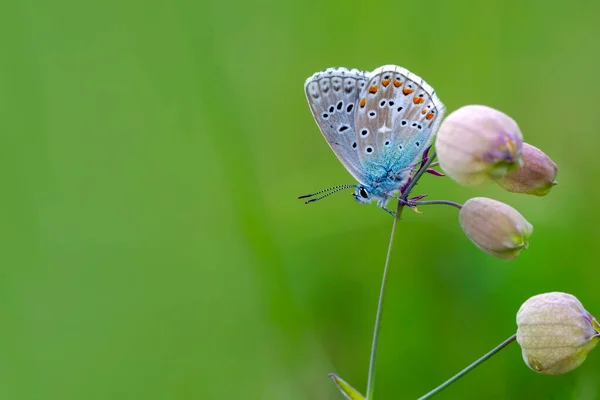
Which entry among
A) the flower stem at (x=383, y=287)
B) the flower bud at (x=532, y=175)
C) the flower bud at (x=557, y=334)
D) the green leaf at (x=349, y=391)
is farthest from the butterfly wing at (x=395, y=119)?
the green leaf at (x=349, y=391)

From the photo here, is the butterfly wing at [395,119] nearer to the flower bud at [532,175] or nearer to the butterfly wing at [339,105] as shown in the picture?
the butterfly wing at [339,105]

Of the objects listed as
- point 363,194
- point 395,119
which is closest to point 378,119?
point 395,119

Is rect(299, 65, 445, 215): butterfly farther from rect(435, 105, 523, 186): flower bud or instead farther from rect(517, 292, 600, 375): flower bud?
rect(517, 292, 600, 375): flower bud

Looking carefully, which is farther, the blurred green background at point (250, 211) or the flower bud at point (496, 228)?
the blurred green background at point (250, 211)

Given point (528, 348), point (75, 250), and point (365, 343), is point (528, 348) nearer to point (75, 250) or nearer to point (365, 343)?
point (365, 343)

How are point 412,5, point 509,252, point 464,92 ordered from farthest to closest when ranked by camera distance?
point 412,5 < point 464,92 < point 509,252

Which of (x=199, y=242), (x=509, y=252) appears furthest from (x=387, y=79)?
(x=199, y=242)
